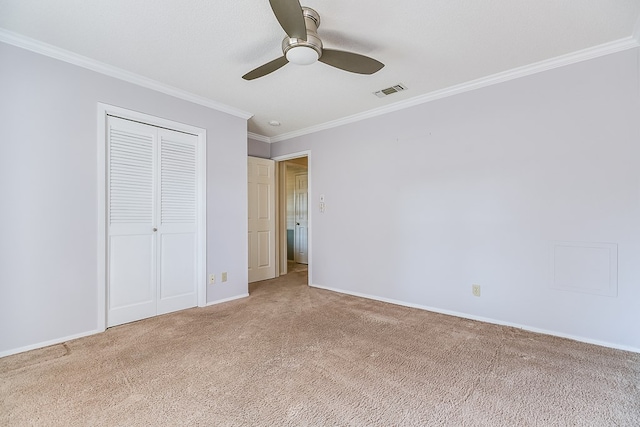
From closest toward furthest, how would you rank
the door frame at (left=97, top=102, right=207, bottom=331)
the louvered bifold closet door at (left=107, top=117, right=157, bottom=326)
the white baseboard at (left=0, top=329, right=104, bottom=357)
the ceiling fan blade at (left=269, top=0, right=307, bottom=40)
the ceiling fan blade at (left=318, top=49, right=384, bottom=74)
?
the ceiling fan blade at (left=269, top=0, right=307, bottom=40) → the ceiling fan blade at (left=318, top=49, right=384, bottom=74) → the white baseboard at (left=0, top=329, right=104, bottom=357) → the door frame at (left=97, top=102, right=207, bottom=331) → the louvered bifold closet door at (left=107, top=117, right=157, bottom=326)

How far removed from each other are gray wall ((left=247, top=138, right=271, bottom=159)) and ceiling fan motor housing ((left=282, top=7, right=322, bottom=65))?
9.47ft

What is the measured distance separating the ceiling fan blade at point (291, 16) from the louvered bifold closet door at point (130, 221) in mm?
2076

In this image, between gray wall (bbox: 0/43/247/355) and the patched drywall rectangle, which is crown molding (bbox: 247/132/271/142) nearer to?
Answer: gray wall (bbox: 0/43/247/355)

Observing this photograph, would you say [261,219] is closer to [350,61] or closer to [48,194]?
[48,194]

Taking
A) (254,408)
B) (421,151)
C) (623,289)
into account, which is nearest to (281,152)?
(421,151)

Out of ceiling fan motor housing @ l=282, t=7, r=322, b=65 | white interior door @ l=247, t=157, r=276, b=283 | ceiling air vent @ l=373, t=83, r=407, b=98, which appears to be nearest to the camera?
ceiling fan motor housing @ l=282, t=7, r=322, b=65

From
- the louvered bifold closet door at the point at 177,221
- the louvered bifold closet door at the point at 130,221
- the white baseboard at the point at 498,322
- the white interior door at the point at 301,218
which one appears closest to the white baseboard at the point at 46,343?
the louvered bifold closet door at the point at 130,221

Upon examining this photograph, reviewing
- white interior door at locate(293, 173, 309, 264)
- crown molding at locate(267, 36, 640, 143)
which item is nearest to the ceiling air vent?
crown molding at locate(267, 36, 640, 143)

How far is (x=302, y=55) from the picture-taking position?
2037 millimetres

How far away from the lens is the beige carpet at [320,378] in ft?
5.21

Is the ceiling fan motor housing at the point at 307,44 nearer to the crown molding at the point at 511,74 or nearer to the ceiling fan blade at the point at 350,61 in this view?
the ceiling fan blade at the point at 350,61

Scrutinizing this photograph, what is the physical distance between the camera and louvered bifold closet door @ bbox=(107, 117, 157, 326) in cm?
284

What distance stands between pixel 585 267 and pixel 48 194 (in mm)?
4550

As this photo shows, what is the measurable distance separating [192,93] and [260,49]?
4.28ft
